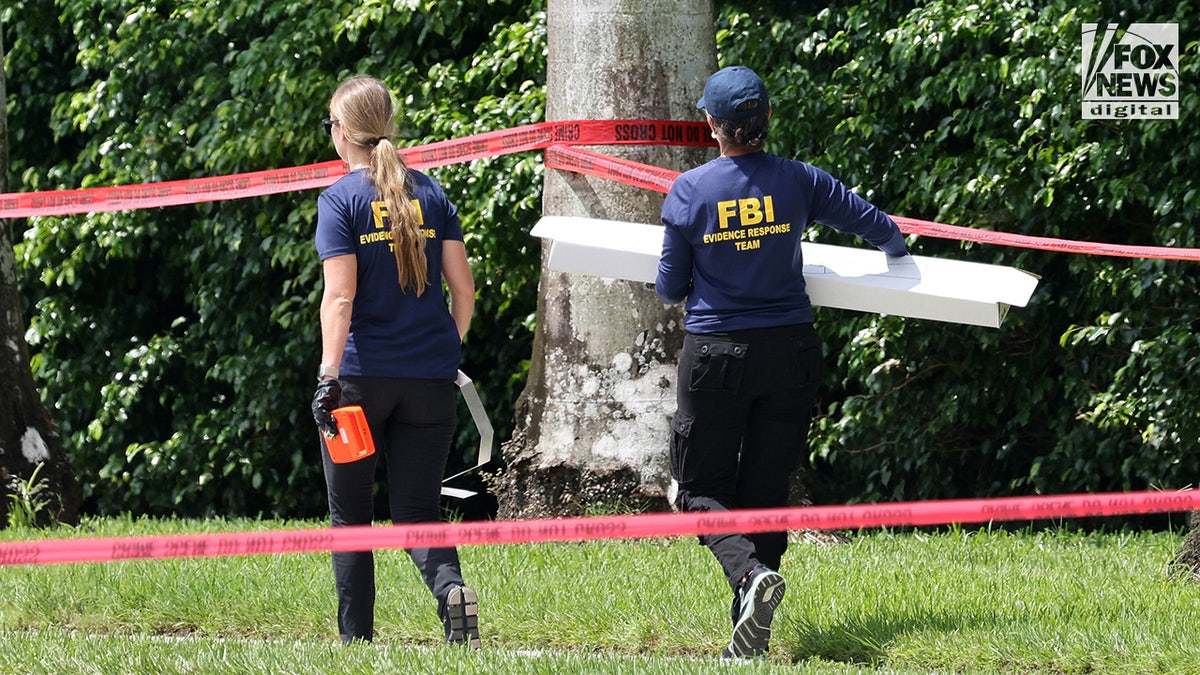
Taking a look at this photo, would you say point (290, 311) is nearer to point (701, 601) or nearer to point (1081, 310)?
point (1081, 310)

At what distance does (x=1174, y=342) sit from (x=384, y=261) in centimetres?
469

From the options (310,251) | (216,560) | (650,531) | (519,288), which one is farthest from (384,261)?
(310,251)

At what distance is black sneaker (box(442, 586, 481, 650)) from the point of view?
180 inches

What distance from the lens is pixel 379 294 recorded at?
455 cm

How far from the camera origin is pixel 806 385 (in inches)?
189

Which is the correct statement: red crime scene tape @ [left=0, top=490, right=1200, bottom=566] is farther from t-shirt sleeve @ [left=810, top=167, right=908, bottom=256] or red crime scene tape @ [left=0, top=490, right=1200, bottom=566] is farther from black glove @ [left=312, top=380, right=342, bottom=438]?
t-shirt sleeve @ [left=810, top=167, right=908, bottom=256]

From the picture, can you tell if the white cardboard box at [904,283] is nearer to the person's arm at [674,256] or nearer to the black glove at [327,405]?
the person's arm at [674,256]

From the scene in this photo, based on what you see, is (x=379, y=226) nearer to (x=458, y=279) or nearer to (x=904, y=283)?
(x=458, y=279)

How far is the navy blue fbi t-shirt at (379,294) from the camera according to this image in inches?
177

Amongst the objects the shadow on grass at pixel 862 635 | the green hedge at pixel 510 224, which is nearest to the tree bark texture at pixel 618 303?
the green hedge at pixel 510 224

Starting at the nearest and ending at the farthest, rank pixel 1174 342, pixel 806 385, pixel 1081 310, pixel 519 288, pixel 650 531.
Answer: pixel 650 531 < pixel 806 385 < pixel 1174 342 < pixel 1081 310 < pixel 519 288

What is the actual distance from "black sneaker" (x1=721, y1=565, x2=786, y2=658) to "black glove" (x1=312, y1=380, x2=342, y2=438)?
1.25m

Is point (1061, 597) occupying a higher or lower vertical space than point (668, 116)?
lower

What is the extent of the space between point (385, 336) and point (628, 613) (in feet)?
4.44
